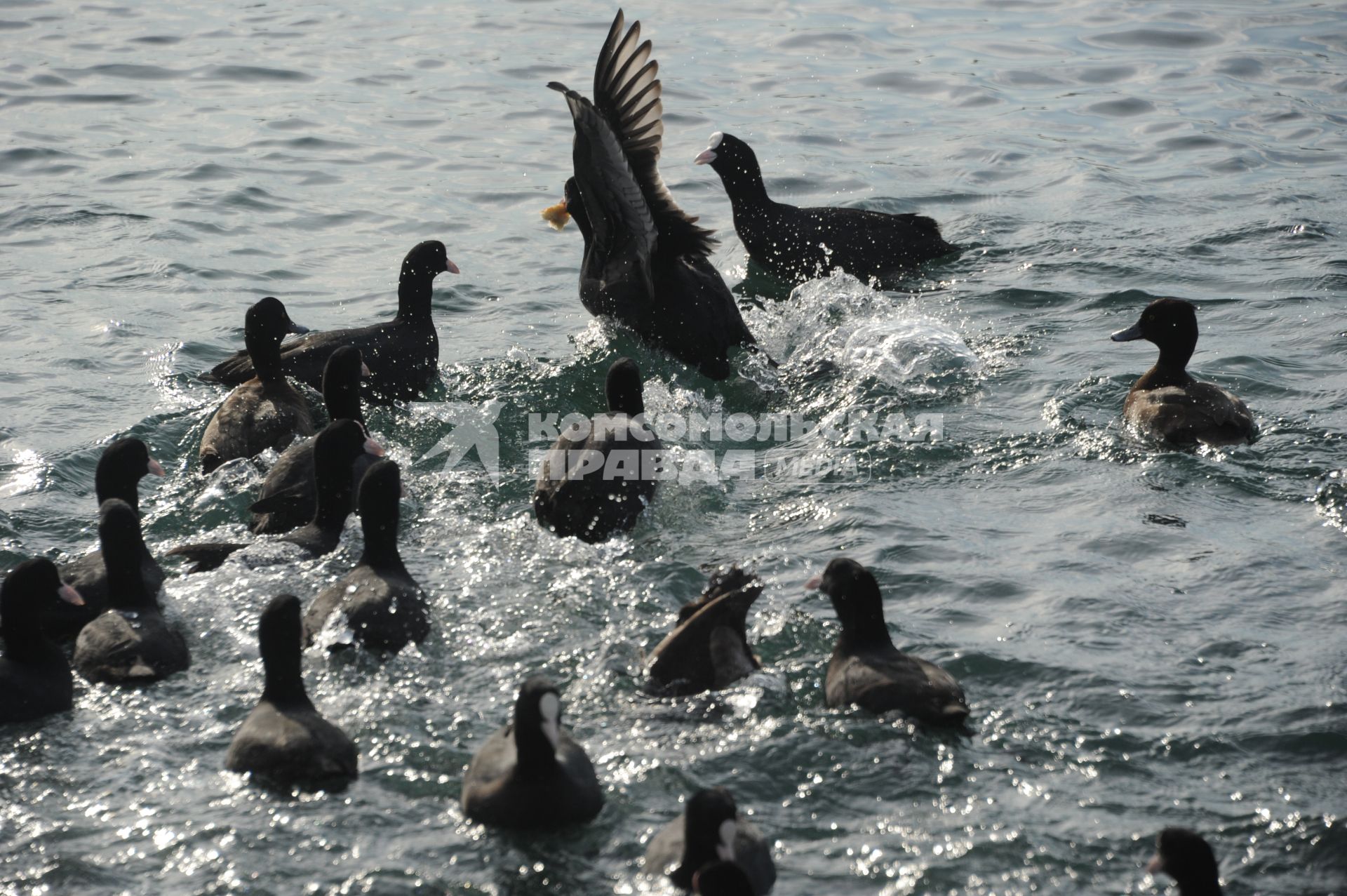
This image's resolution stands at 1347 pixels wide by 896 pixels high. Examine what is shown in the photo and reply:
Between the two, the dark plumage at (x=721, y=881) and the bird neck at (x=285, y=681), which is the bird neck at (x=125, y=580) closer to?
the bird neck at (x=285, y=681)

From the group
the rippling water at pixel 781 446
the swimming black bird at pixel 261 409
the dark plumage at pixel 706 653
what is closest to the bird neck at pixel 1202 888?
the rippling water at pixel 781 446

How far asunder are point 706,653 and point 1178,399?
3742 mm

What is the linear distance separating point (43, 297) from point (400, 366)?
3.87 metres

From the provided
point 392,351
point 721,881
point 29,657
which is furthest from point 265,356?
point 721,881

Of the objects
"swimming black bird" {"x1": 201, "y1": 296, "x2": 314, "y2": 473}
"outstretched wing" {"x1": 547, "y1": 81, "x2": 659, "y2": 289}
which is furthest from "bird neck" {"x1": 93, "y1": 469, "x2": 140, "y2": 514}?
"outstretched wing" {"x1": 547, "y1": 81, "x2": 659, "y2": 289}

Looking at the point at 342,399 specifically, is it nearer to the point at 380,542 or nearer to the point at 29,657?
the point at 380,542

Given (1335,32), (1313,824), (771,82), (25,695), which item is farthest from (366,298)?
(1335,32)

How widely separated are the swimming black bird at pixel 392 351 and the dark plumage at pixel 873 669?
4165 millimetres

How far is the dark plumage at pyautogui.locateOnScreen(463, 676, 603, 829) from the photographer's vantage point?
4.94 meters

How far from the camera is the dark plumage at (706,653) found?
574 centimetres

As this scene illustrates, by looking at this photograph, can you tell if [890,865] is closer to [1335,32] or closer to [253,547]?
[253,547]

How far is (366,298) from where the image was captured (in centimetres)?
1169

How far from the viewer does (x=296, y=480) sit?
767cm

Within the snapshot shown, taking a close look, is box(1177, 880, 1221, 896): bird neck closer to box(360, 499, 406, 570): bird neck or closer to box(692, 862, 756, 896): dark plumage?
box(692, 862, 756, 896): dark plumage
